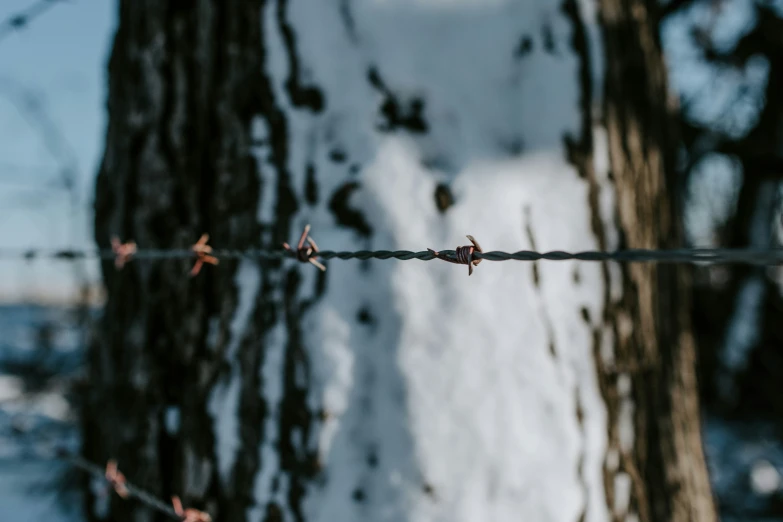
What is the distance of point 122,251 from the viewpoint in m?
1.18

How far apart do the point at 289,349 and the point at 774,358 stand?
17.8 feet

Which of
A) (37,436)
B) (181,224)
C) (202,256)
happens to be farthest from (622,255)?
(37,436)

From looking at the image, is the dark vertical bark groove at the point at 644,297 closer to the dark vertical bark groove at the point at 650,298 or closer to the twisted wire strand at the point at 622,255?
the dark vertical bark groove at the point at 650,298

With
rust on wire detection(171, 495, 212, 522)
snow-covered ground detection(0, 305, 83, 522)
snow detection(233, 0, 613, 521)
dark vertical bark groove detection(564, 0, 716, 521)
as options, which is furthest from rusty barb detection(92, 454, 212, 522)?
snow-covered ground detection(0, 305, 83, 522)

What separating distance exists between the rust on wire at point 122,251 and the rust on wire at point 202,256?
149mm

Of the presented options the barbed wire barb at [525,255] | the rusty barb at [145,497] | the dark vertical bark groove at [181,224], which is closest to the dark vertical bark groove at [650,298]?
the barbed wire barb at [525,255]

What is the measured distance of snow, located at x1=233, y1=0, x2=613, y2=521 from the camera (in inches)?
38.5

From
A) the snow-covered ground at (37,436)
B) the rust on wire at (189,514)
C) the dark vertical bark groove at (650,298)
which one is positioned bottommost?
the snow-covered ground at (37,436)

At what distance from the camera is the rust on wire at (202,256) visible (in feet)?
3.39

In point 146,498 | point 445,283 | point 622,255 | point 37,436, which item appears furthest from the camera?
point 37,436

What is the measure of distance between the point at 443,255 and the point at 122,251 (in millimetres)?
712

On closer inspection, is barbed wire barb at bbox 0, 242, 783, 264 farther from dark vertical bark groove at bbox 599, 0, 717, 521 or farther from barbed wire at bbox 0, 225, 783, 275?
dark vertical bark groove at bbox 599, 0, 717, 521

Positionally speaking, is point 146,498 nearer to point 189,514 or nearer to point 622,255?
point 189,514

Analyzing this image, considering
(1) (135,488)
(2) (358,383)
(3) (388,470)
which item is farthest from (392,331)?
(1) (135,488)
